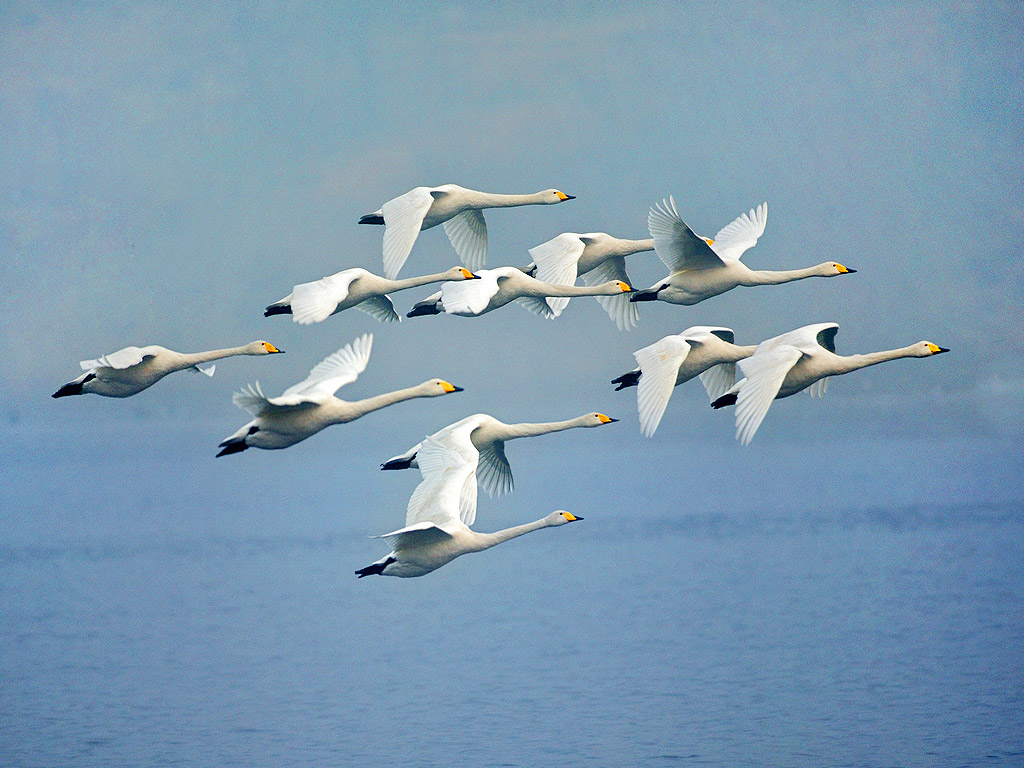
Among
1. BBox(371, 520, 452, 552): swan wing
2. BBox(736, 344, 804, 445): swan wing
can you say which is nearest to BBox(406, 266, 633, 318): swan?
BBox(371, 520, 452, 552): swan wing

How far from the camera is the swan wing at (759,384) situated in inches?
815

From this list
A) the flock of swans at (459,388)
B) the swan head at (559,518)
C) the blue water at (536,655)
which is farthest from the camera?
the blue water at (536,655)

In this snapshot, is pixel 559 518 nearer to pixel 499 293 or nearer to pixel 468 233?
pixel 499 293

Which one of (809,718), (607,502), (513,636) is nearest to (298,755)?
(809,718)

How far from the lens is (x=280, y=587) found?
109438 mm

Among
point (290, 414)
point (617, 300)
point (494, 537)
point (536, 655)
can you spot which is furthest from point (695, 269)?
point (536, 655)

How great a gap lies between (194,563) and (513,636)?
185ft

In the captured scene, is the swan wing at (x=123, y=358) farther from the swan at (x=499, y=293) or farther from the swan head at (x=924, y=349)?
the swan head at (x=924, y=349)

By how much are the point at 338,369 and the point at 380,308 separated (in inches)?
118

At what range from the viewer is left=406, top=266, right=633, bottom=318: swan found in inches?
1016

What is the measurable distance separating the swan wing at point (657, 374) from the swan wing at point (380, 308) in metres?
6.98

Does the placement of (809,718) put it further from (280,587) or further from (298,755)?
(280,587)

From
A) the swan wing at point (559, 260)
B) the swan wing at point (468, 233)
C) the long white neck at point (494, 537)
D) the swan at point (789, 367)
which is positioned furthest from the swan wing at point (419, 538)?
the swan wing at point (468, 233)

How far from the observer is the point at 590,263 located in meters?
30.9
